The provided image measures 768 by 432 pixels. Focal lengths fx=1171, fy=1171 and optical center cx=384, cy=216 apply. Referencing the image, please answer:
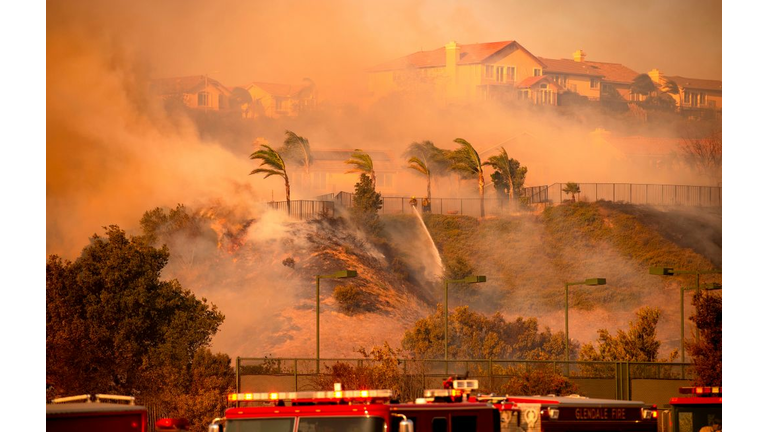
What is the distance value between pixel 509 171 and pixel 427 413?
276ft

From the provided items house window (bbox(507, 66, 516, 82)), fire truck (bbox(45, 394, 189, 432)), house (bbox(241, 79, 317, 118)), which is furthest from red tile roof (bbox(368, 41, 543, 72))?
fire truck (bbox(45, 394, 189, 432))

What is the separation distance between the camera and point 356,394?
16.8 meters

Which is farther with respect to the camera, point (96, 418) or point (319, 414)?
point (96, 418)

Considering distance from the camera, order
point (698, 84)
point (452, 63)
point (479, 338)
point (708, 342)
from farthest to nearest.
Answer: point (698, 84) → point (452, 63) → point (479, 338) → point (708, 342)

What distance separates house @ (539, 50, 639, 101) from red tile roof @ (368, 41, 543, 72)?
3557 millimetres

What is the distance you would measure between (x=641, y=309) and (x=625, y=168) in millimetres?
15095

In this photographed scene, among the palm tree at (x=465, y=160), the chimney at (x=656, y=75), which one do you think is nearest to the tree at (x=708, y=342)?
the palm tree at (x=465, y=160)

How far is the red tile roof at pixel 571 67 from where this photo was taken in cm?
A: 10388

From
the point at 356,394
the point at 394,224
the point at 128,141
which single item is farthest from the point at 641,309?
the point at 356,394

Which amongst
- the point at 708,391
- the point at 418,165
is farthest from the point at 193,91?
the point at 708,391

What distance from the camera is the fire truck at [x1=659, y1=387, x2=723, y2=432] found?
87.4 feet

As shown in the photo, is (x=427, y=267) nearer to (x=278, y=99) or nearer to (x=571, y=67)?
(x=278, y=99)

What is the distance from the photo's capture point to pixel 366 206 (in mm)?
99500
